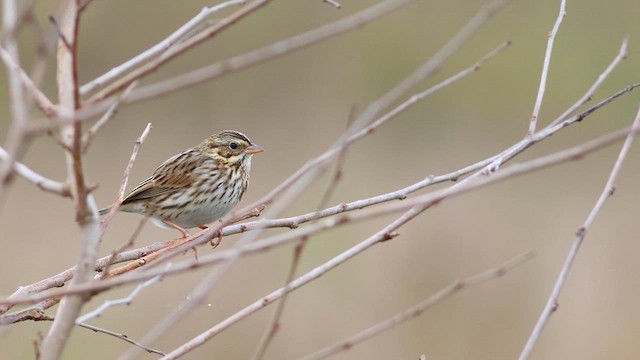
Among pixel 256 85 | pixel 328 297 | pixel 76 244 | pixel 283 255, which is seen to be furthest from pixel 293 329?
pixel 256 85

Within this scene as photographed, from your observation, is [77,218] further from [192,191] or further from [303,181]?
[192,191]

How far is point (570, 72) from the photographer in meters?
11.5

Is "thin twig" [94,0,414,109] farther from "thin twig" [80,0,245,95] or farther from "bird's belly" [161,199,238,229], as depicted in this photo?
"bird's belly" [161,199,238,229]

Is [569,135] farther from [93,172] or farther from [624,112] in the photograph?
[93,172]

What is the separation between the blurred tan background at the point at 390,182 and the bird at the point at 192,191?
59 cm

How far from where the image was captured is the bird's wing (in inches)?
232

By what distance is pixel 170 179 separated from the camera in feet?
19.7

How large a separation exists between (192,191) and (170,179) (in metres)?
0.16

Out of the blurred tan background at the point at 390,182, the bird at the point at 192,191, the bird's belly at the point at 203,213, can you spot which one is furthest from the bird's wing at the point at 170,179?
the blurred tan background at the point at 390,182

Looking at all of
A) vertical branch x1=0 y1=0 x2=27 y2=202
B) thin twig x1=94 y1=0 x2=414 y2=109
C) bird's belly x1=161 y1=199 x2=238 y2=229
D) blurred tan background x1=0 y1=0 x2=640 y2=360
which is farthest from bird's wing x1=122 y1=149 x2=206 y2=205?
thin twig x1=94 y1=0 x2=414 y2=109

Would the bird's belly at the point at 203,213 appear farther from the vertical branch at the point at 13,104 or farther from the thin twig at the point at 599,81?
the vertical branch at the point at 13,104

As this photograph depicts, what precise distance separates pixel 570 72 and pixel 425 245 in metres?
3.24

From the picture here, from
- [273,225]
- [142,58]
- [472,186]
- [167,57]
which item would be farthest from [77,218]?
[273,225]

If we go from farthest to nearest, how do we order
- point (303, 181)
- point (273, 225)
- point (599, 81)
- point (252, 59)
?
point (273, 225) → point (599, 81) → point (303, 181) → point (252, 59)
